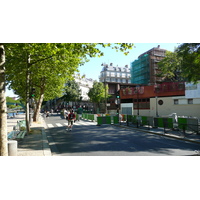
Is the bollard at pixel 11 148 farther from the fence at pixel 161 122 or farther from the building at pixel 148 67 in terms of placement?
the building at pixel 148 67

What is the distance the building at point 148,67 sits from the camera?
6228 centimetres

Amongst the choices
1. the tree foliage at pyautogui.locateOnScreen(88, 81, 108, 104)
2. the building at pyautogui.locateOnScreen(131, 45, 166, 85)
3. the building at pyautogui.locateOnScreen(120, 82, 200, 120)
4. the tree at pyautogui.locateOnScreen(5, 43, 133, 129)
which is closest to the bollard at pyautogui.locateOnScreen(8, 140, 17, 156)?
the tree at pyautogui.locateOnScreen(5, 43, 133, 129)

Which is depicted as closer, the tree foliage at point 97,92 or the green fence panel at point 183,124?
the green fence panel at point 183,124

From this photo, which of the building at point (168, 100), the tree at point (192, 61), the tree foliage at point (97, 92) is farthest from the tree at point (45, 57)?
the tree foliage at point (97, 92)

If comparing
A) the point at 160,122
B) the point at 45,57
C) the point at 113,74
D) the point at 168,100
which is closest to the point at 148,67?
the point at 113,74

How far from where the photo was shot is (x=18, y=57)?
46.8ft

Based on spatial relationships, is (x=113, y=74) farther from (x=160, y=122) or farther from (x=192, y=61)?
(x=192, y=61)

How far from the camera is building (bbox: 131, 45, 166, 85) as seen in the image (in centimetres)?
6228

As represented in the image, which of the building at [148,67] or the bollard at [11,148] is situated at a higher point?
the building at [148,67]

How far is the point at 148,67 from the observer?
63.0 metres

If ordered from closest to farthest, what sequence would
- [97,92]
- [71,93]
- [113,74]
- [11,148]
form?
1. [11,148]
2. [97,92]
3. [71,93]
4. [113,74]

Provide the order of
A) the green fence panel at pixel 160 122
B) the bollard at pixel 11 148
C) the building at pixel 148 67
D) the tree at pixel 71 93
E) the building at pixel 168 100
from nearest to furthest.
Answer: the bollard at pixel 11 148, the green fence panel at pixel 160 122, the building at pixel 168 100, the tree at pixel 71 93, the building at pixel 148 67

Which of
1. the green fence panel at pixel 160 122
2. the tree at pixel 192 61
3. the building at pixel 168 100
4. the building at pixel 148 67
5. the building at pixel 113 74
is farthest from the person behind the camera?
the building at pixel 113 74
